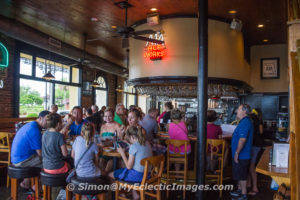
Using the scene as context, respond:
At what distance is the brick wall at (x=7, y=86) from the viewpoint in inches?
279

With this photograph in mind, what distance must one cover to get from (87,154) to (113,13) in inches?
165

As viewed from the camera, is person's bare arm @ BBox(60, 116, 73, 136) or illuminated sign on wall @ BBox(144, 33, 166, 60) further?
illuminated sign on wall @ BBox(144, 33, 166, 60)

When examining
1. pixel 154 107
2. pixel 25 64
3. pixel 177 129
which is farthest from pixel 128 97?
pixel 177 129

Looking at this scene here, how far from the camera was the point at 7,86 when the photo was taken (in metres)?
7.30

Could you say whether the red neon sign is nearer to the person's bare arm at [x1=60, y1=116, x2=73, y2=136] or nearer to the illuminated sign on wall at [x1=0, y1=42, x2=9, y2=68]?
the person's bare arm at [x1=60, y1=116, x2=73, y2=136]

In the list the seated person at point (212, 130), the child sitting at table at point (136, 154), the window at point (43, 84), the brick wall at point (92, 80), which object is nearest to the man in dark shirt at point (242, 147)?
the seated person at point (212, 130)

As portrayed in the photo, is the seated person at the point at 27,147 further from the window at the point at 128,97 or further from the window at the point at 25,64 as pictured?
the window at the point at 128,97

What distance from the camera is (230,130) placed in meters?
6.54

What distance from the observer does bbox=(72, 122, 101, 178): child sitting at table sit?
3.01 metres

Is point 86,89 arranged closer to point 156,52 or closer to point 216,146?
point 156,52

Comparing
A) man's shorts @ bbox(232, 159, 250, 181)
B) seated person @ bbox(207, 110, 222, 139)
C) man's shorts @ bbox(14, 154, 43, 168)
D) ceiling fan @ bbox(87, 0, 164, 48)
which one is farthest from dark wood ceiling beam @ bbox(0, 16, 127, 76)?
man's shorts @ bbox(232, 159, 250, 181)

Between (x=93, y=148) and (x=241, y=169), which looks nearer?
(x=93, y=148)

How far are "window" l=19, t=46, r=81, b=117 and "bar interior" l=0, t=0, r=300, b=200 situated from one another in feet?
0.14

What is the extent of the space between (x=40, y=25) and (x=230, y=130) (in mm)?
6296
